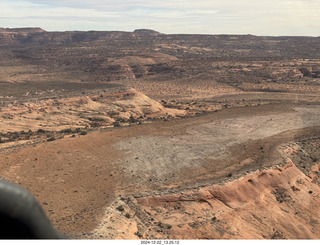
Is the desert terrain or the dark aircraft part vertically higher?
the dark aircraft part

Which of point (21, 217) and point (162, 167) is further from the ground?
point (21, 217)

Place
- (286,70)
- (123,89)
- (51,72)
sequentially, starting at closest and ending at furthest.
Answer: (123,89)
(286,70)
(51,72)

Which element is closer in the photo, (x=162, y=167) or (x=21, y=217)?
(x=21, y=217)

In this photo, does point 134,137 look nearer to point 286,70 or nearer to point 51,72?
point 286,70

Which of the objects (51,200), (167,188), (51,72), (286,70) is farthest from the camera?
(51,72)

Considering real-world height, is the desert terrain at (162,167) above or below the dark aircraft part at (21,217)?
below

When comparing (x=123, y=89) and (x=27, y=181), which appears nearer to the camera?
(x=27, y=181)

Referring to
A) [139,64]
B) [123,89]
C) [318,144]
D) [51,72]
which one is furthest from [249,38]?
[318,144]

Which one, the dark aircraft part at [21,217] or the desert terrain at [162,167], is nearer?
the dark aircraft part at [21,217]
